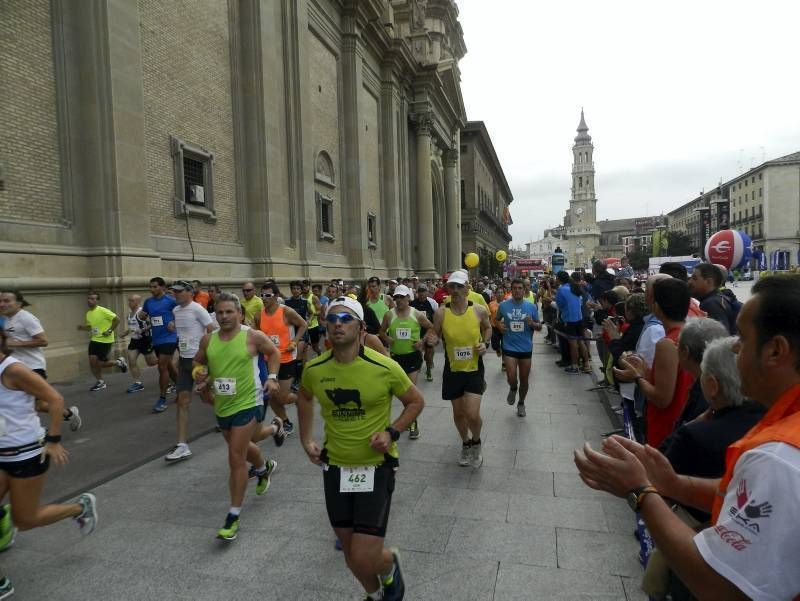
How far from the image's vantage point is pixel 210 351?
4.63 metres

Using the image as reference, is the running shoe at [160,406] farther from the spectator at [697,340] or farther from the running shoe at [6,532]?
the spectator at [697,340]

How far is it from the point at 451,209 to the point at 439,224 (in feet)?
6.25

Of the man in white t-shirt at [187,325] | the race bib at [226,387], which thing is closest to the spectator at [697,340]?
the race bib at [226,387]

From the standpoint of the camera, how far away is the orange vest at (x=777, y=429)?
49.0 inches

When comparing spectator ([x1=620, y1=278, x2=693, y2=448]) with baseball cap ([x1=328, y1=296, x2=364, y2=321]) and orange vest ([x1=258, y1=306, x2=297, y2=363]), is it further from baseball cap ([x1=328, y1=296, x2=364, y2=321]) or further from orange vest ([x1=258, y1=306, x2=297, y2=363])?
orange vest ([x1=258, y1=306, x2=297, y2=363])

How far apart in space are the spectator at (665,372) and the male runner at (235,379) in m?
3.00

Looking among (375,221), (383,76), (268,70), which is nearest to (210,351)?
(268,70)

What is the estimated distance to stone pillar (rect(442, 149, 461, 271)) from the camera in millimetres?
44031

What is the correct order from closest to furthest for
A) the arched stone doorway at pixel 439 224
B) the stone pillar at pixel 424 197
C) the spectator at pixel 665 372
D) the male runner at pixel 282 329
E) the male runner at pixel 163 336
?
the spectator at pixel 665 372 < the male runner at pixel 282 329 < the male runner at pixel 163 336 < the stone pillar at pixel 424 197 < the arched stone doorway at pixel 439 224

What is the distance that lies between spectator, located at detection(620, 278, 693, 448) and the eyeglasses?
1900 millimetres

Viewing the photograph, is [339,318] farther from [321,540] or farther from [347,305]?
[321,540]

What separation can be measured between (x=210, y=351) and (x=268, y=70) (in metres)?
14.7

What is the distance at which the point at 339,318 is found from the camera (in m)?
3.28

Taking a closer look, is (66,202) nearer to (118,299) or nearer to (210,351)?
(118,299)
